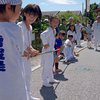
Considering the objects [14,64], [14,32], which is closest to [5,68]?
[14,64]

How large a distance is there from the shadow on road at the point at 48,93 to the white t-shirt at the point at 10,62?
75.1 inches

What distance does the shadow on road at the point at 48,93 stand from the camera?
135 inches

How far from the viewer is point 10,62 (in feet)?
5.15

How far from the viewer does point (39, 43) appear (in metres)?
9.96

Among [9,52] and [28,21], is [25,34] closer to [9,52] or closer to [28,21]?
[28,21]

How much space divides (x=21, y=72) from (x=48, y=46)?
2324 millimetres

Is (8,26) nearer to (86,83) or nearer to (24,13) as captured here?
(24,13)

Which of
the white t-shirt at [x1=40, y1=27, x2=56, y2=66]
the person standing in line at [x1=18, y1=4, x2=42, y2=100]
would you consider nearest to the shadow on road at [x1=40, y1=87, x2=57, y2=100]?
the white t-shirt at [x1=40, y1=27, x2=56, y2=66]

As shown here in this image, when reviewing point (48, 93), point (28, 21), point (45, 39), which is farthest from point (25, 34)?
point (48, 93)

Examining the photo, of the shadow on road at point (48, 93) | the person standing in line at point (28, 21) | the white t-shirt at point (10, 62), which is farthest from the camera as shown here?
the shadow on road at point (48, 93)

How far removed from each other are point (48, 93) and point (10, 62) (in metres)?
2.30

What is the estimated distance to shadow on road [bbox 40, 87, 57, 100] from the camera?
344cm

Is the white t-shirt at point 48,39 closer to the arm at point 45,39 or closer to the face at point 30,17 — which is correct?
the arm at point 45,39

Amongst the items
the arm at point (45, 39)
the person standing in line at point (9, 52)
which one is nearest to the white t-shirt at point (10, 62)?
the person standing in line at point (9, 52)
